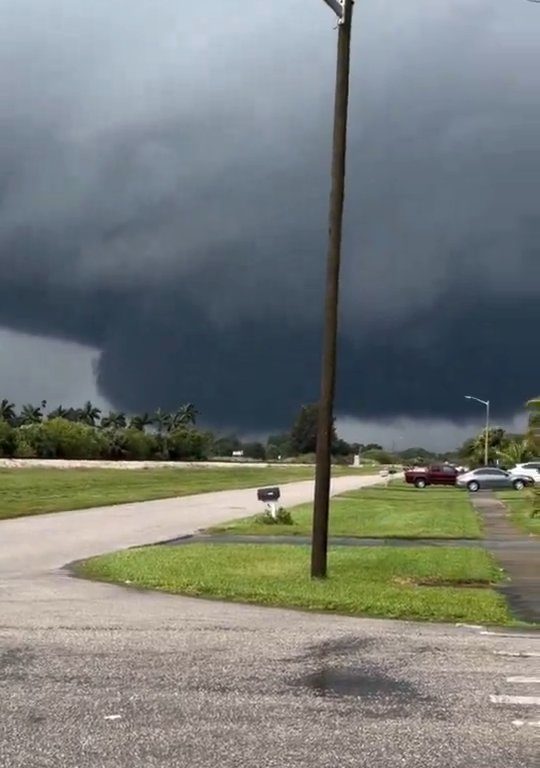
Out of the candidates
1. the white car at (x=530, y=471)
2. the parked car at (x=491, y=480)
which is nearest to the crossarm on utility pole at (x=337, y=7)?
the white car at (x=530, y=471)

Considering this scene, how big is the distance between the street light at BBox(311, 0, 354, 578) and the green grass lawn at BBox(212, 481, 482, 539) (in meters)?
10.3

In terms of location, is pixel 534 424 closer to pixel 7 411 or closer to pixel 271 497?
pixel 271 497

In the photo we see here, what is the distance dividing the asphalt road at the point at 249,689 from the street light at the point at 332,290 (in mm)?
2721

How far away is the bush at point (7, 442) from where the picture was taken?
327 feet

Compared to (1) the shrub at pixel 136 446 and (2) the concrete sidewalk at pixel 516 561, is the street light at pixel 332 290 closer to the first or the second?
(2) the concrete sidewalk at pixel 516 561

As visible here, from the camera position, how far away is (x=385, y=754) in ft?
20.8

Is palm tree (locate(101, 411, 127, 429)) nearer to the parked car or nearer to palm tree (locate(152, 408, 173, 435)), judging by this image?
palm tree (locate(152, 408, 173, 435))

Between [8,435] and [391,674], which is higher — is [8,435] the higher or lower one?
the higher one

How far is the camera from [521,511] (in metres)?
39.7

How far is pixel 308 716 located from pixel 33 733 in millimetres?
1855

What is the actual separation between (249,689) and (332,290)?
851cm

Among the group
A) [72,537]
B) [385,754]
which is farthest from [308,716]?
[72,537]

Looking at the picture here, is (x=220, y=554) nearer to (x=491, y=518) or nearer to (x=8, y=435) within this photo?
(x=491, y=518)

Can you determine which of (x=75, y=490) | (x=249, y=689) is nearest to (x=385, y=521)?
(x=75, y=490)
